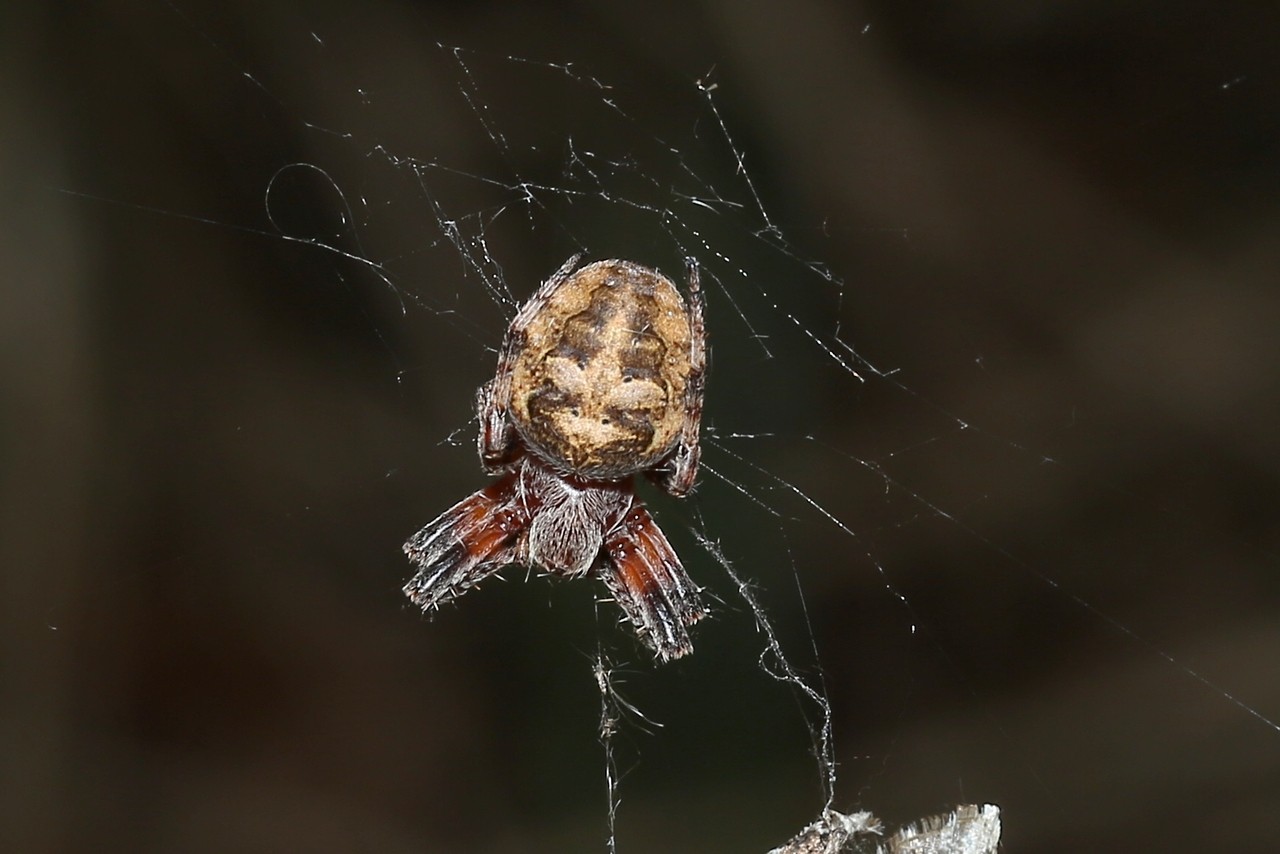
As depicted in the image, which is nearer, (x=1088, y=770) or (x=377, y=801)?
(x=1088, y=770)

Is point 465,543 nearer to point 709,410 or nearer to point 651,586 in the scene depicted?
point 651,586

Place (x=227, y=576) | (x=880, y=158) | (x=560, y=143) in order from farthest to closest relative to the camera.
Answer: (x=227, y=576)
(x=880, y=158)
(x=560, y=143)

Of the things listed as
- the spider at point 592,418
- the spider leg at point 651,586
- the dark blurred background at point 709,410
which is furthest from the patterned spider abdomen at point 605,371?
the dark blurred background at point 709,410

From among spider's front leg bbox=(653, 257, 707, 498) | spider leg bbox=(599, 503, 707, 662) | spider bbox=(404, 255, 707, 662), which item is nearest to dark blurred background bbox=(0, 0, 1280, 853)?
spider leg bbox=(599, 503, 707, 662)

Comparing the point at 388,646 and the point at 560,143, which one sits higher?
the point at 560,143

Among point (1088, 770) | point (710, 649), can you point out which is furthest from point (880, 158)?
point (1088, 770)

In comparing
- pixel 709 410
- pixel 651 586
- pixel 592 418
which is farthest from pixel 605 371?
pixel 709 410

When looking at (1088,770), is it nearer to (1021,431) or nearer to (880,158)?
(1021,431)

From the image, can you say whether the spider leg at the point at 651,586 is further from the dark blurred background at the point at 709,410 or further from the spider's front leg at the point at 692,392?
the dark blurred background at the point at 709,410
